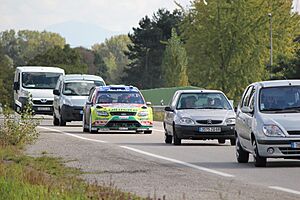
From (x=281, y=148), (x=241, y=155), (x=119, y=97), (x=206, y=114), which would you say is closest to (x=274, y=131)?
(x=281, y=148)

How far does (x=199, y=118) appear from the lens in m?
27.5

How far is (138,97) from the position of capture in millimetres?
36156

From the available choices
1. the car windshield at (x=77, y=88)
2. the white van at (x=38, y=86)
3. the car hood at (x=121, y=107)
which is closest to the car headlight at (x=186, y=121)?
the car hood at (x=121, y=107)

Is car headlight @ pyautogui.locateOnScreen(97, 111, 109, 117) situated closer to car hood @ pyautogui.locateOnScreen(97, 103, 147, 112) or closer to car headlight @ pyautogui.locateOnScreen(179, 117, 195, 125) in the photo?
car hood @ pyautogui.locateOnScreen(97, 103, 147, 112)

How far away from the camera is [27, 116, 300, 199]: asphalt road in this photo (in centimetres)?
1500

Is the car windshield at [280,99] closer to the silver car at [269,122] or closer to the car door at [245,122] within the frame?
the silver car at [269,122]

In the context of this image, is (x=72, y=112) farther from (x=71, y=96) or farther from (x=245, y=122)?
(x=245, y=122)

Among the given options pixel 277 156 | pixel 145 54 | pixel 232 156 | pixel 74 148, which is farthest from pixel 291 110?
pixel 145 54

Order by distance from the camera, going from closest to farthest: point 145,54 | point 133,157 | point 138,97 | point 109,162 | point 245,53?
Answer: point 109,162 < point 133,157 < point 138,97 < point 245,53 < point 145,54

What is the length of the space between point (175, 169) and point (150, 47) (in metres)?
111

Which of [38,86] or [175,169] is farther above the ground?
[38,86]

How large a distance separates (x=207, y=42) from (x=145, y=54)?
57.9 metres

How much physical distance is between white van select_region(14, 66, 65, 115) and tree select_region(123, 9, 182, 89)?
247 ft

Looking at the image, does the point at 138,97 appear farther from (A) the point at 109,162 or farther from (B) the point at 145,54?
(B) the point at 145,54
